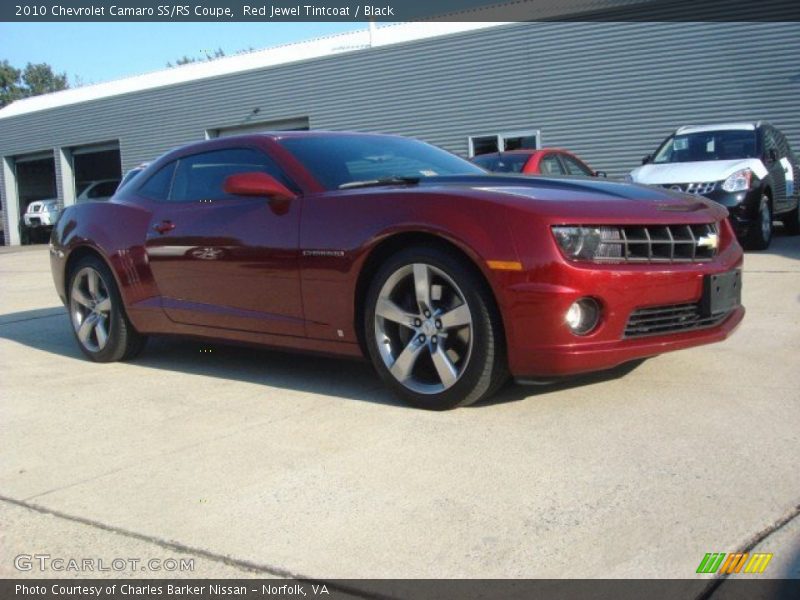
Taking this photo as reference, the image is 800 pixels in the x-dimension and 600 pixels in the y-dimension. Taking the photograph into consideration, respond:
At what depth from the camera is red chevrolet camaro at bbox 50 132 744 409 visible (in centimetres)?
370

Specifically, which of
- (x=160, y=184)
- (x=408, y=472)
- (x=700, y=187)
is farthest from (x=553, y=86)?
(x=408, y=472)

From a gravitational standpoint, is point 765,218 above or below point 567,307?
below

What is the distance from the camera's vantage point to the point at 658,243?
3912 millimetres

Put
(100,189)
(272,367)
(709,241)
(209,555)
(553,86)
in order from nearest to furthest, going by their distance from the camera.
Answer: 1. (209,555)
2. (709,241)
3. (272,367)
4. (553,86)
5. (100,189)

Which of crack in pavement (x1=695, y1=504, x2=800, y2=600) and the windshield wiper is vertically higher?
the windshield wiper

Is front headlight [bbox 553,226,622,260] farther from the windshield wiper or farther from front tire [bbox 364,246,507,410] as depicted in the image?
the windshield wiper

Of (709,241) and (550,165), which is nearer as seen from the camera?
(709,241)

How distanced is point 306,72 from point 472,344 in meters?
20.7

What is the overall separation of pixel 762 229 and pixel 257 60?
19.1 meters

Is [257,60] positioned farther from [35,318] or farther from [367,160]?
[367,160]

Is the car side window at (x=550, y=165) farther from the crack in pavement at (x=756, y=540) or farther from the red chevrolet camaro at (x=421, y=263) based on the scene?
the crack in pavement at (x=756, y=540)

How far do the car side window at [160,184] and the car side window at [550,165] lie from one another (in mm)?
6354

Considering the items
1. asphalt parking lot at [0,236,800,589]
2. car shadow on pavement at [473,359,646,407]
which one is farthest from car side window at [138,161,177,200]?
car shadow on pavement at [473,359,646,407]

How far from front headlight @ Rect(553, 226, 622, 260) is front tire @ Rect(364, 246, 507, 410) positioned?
1.35 feet
